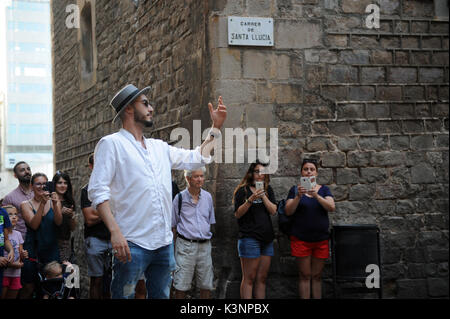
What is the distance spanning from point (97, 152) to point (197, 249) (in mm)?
2250

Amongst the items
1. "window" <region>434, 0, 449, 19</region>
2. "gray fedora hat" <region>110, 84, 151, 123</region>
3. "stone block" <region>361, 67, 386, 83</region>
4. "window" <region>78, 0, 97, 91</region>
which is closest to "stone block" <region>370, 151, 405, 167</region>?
"stone block" <region>361, 67, 386, 83</region>

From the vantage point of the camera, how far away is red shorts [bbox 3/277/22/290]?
587 cm

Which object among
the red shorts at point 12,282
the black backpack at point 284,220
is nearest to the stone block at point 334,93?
the black backpack at point 284,220

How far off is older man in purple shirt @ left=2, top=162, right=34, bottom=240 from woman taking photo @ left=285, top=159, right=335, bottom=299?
113 inches

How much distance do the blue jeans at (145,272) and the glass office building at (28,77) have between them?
5741cm

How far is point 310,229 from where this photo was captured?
583cm

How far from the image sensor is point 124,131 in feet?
13.3

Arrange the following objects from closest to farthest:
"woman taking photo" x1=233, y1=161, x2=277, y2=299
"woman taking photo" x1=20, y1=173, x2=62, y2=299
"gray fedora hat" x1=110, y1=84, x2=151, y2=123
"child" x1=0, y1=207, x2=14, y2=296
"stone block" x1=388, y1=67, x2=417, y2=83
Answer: "gray fedora hat" x1=110, y1=84, x2=151, y2=123 → "child" x1=0, y1=207, x2=14, y2=296 → "woman taking photo" x1=233, y1=161, x2=277, y2=299 → "woman taking photo" x1=20, y1=173, x2=62, y2=299 → "stone block" x1=388, y1=67, x2=417, y2=83

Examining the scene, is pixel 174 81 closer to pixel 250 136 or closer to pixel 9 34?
pixel 250 136

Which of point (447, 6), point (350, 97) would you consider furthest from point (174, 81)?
point (447, 6)

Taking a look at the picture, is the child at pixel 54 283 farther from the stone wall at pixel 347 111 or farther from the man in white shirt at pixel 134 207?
the man in white shirt at pixel 134 207

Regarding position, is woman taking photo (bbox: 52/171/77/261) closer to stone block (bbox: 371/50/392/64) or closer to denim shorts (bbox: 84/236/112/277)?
denim shorts (bbox: 84/236/112/277)

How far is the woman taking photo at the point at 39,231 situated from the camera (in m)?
6.11

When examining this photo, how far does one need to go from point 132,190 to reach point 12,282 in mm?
2760
